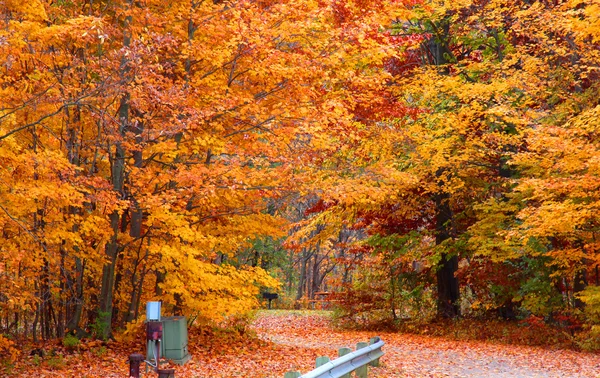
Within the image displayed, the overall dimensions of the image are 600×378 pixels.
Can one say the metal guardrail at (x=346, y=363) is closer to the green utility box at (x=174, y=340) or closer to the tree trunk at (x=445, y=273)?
the green utility box at (x=174, y=340)

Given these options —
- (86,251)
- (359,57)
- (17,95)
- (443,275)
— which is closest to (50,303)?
(86,251)

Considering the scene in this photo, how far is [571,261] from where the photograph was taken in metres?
20.0

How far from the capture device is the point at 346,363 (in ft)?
32.8

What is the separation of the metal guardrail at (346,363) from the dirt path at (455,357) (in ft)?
2.71

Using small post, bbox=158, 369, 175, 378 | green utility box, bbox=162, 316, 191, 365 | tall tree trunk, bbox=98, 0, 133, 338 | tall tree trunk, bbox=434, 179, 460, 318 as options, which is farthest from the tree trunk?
small post, bbox=158, 369, 175, 378

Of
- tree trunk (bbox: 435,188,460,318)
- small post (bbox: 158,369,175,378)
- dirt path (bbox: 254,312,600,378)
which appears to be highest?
tree trunk (bbox: 435,188,460,318)

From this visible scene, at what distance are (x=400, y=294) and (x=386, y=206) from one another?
11.3 feet

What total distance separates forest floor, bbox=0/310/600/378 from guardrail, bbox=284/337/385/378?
87cm

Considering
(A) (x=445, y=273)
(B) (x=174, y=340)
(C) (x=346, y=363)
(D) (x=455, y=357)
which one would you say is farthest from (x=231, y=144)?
(A) (x=445, y=273)

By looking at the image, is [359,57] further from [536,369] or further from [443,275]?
[443,275]

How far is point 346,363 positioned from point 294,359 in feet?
16.8

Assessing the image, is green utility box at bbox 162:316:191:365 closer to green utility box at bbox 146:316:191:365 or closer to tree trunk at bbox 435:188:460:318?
green utility box at bbox 146:316:191:365

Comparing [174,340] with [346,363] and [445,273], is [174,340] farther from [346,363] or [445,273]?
[445,273]

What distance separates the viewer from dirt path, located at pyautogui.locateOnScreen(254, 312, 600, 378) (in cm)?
1365
